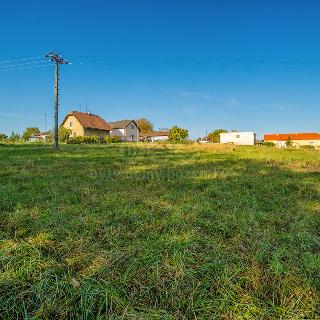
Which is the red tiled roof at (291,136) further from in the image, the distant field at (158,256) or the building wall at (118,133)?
the distant field at (158,256)

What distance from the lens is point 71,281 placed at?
2572 mm

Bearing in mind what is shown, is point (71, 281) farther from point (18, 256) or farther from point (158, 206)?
point (158, 206)

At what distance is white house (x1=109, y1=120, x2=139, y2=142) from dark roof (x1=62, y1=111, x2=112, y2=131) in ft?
22.6

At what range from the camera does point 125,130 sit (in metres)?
74.4

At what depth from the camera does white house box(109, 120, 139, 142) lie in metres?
74.6

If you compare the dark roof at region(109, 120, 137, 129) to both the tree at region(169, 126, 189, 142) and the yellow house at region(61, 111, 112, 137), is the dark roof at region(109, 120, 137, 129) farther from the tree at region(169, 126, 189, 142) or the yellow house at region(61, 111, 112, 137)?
the tree at region(169, 126, 189, 142)

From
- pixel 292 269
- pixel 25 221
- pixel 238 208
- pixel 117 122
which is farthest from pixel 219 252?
pixel 117 122

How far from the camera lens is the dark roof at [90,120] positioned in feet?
203

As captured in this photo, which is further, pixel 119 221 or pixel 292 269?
pixel 119 221

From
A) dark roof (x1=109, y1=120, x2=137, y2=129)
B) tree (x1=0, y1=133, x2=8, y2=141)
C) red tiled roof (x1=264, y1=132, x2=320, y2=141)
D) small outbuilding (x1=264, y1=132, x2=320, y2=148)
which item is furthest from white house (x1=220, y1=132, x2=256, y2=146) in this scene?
tree (x1=0, y1=133, x2=8, y2=141)

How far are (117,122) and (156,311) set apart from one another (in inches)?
3060

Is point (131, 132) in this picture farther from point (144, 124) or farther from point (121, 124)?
point (144, 124)

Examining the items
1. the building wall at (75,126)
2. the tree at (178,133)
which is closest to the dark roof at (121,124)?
the tree at (178,133)

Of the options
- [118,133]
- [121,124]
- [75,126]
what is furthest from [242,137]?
[75,126]
